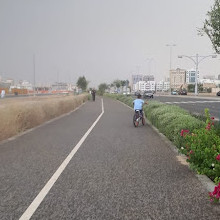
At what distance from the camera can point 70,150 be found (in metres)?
9.58

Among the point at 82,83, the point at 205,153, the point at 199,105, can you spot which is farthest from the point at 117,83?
the point at 205,153

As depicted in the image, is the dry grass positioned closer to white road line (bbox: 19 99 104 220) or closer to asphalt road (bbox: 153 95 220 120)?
white road line (bbox: 19 99 104 220)

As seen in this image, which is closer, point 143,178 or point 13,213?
point 13,213

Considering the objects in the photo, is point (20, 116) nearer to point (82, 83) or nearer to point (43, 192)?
point (43, 192)

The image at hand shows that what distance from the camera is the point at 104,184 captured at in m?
5.94

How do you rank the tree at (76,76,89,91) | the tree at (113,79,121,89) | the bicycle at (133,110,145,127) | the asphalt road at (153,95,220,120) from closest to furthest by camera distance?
the bicycle at (133,110,145,127)
the asphalt road at (153,95,220,120)
the tree at (76,76,89,91)
the tree at (113,79,121,89)

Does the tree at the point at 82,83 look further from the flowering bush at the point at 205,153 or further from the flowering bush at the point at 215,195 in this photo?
the flowering bush at the point at 215,195

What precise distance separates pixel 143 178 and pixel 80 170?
4.68 feet

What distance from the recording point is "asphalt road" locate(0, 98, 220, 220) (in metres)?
4.57

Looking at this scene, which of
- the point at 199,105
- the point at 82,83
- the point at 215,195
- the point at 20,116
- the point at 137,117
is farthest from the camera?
the point at 82,83

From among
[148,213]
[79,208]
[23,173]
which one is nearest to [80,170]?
[23,173]

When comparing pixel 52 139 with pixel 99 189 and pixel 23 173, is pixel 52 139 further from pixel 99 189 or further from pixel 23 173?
pixel 99 189

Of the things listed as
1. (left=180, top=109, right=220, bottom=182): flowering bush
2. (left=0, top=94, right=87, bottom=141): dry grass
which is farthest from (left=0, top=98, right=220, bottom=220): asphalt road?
(left=0, top=94, right=87, bottom=141): dry grass

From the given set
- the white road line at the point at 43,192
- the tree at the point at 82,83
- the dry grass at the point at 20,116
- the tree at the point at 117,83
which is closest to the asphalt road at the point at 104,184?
the white road line at the point at 43,192
